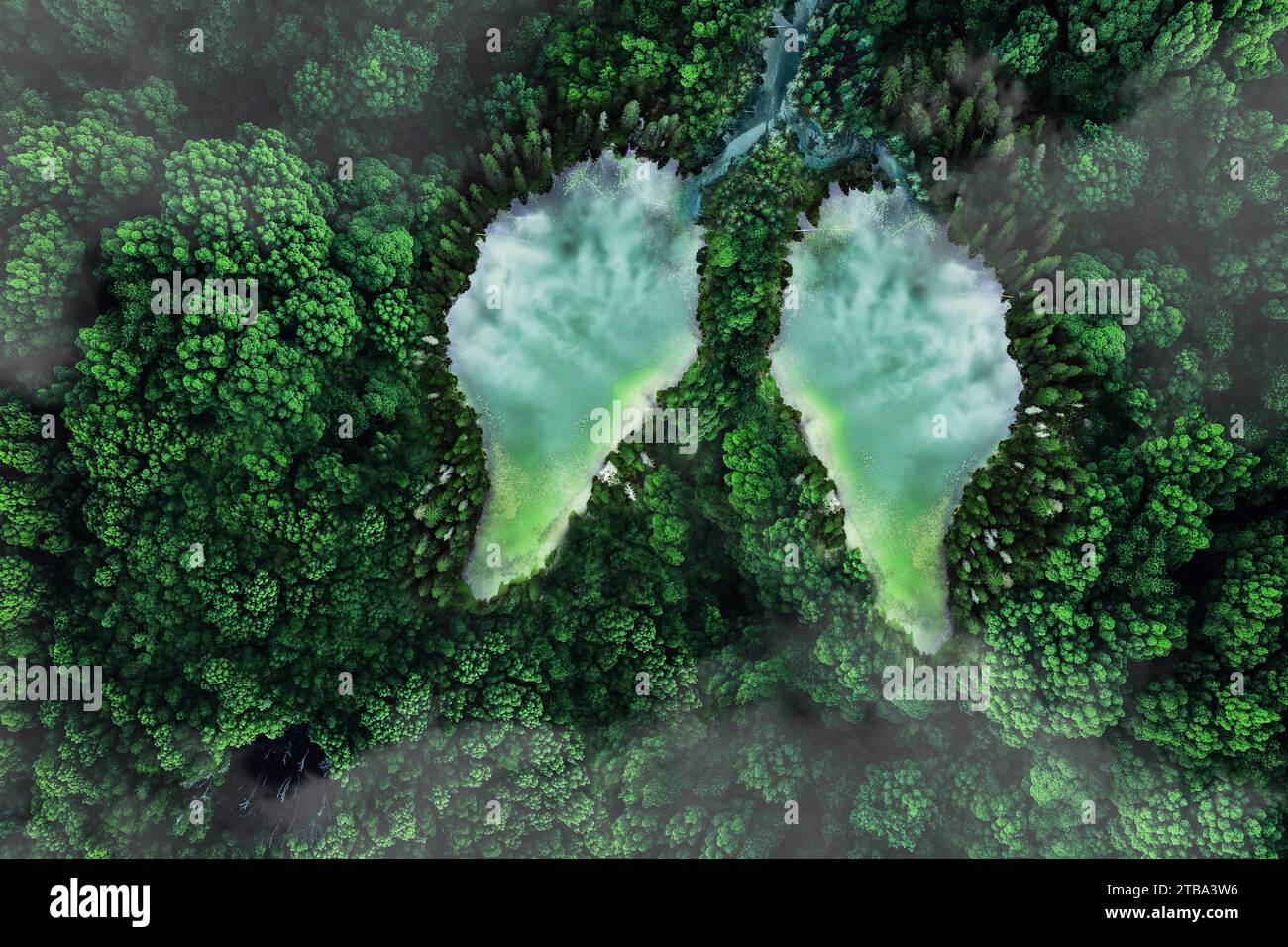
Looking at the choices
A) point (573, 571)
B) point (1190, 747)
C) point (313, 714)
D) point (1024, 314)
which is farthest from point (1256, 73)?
point (313, 714)

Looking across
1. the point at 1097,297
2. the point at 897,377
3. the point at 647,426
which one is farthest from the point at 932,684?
the point at 1097,297

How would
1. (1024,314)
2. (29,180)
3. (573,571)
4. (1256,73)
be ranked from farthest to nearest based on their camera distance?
(573,571), (1024,314), (1256,73), (29,180)

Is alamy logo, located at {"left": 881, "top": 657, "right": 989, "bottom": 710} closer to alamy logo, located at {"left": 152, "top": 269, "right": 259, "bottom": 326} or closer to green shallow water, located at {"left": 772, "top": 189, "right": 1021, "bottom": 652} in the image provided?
green shallow water, located at {"left": 772, "top": 189, "right": 1021, "bottom": 652}

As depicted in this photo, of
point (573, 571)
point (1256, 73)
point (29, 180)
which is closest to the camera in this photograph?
point (29, 180)
